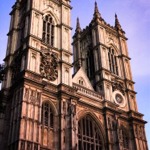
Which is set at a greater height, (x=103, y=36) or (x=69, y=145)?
(x=103, y=36)

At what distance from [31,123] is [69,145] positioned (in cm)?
418

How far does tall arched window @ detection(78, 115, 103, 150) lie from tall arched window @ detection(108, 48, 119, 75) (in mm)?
9940

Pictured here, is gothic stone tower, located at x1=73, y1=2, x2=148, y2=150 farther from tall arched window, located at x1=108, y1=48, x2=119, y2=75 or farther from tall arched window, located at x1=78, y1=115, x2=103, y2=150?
tall arched window, located at x1=78, y1=115, x2=103, y2=150

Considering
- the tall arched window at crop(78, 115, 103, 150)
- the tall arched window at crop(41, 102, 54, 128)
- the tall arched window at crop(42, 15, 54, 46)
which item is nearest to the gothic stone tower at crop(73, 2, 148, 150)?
the tall arched window at crop(78, 115, 103, 150)

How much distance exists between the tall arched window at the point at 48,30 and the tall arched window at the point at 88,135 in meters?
10.0

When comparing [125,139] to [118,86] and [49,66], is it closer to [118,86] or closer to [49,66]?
[118,86]

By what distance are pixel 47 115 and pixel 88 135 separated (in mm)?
5111

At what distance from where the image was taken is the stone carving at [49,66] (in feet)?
99.0

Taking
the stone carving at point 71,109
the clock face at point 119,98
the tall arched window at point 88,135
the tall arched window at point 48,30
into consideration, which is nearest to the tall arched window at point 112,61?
the clock face at point 119,98

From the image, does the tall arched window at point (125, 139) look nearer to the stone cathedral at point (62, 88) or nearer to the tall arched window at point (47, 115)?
the stone cathedral at point (62, 88)

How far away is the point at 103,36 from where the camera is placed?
40.1m

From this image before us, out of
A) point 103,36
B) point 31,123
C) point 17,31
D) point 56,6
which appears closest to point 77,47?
point 103,36

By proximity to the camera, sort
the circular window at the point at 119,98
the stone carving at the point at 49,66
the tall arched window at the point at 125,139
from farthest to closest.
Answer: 1. the circular window at the point at 119,98
2. the tall arched window at the point at 125,139
3. the stone carving at the point at 49,66

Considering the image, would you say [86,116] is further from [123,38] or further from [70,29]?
[123,38]
